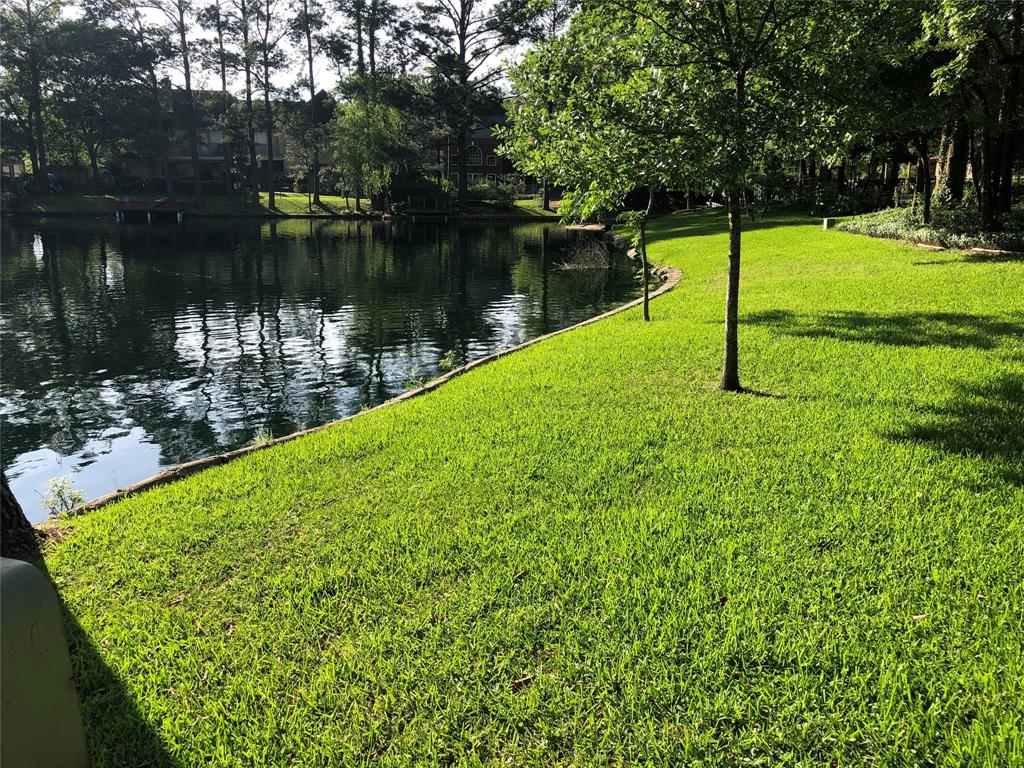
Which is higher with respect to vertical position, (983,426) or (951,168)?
(951,168)

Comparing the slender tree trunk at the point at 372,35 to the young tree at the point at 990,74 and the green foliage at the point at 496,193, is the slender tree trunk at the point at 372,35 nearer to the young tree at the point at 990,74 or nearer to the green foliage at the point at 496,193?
the green foliage at the point at 496,193

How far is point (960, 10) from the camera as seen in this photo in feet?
32.6

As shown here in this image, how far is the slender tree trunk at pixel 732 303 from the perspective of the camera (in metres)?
6.58

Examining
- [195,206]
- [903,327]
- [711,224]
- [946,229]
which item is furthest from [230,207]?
[903,327]

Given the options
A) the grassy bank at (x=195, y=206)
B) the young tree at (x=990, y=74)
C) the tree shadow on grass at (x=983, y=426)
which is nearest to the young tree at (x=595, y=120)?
the tree shadow on grass at (x=983, y=426)

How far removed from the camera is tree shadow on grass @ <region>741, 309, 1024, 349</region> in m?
8.40

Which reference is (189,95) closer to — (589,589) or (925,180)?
(925,180)

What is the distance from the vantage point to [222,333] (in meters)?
15.4

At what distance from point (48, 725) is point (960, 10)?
42.7 feet

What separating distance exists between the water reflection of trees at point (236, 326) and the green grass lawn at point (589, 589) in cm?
455

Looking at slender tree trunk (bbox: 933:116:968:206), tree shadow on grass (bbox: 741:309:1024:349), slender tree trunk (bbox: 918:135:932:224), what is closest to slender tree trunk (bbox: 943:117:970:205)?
slender tree trunk (bbox: 933:116:968:206)

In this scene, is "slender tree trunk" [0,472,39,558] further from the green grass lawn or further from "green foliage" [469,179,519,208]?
"green foliage" [469,179,519,208]

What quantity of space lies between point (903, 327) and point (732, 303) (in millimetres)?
3942

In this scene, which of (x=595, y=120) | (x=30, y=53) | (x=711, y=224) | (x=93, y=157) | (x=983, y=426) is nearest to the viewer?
(x=983, y=426)
